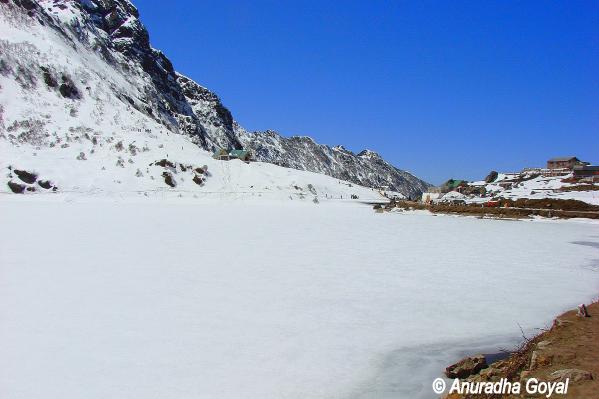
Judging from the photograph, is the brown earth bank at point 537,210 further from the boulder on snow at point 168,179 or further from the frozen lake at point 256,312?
the boulder on snow at point 168,179

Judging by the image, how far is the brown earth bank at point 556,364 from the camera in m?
5.56

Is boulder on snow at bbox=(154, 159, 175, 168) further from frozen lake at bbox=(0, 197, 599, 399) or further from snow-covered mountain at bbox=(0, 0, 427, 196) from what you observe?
frozen lake at bbox=(0, 197, 599, 399)

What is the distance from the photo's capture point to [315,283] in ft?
42.0

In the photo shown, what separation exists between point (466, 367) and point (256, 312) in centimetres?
467

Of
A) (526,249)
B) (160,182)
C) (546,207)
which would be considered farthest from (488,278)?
(160,182)

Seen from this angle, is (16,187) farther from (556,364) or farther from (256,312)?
(556,364)

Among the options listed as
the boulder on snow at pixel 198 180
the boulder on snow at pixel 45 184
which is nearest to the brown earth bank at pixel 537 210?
the boulder on snow at pixel 198 180

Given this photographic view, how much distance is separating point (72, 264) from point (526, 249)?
62.6ft

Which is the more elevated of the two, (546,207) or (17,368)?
(546,207)

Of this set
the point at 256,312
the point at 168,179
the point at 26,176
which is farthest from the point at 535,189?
the point at 256,312

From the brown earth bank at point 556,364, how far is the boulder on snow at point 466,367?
16mm

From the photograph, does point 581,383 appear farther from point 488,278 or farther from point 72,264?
point 72,264

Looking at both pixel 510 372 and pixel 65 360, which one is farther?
pixel 65 360

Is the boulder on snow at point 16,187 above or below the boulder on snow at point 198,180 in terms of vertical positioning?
below
